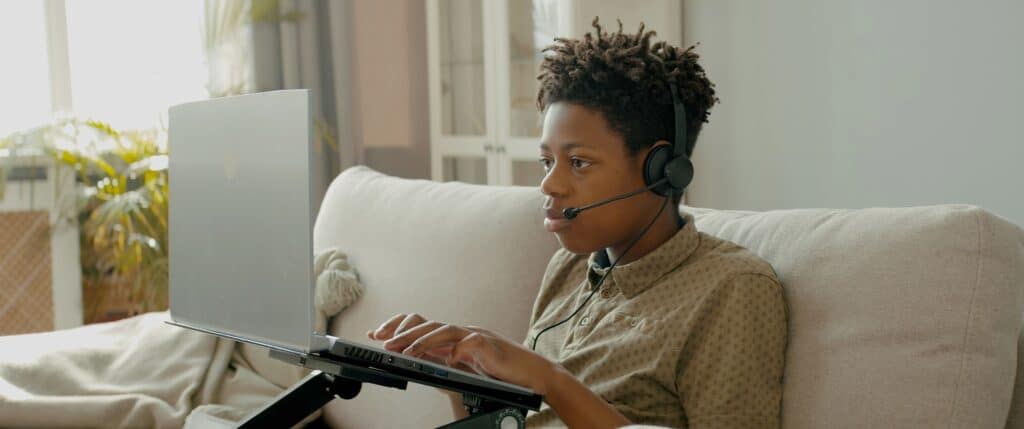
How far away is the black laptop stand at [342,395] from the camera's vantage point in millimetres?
1010

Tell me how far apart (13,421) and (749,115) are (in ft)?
6.31

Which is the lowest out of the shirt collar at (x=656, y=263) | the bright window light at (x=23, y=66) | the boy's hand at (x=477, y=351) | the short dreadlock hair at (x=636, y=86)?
the boy's hand at (x=477, y=351)

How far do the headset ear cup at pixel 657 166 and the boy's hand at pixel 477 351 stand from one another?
30cm

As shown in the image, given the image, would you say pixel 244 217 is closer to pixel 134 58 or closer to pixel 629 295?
pixel 629 295

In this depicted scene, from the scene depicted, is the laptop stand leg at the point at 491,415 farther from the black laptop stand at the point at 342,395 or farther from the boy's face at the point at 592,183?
the boy's face at the point at 592,183

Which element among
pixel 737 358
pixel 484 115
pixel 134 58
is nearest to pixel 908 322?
pixel 737 358

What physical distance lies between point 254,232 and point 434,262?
0.76 meters

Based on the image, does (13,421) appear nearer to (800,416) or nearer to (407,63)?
(800,416)

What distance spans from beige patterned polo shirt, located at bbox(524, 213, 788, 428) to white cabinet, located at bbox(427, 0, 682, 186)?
1738mm

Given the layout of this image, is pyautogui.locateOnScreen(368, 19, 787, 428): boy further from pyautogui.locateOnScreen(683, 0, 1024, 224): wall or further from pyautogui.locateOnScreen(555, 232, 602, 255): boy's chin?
pyautogui.locateOnScreen(683, 0, 1024, 224): wall

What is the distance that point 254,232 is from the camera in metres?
1.02

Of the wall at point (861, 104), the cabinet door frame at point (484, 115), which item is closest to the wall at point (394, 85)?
the cabinet door frame at point (484, 115)

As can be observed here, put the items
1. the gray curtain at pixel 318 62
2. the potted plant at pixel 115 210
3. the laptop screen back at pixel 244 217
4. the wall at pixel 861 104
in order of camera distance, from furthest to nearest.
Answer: the gray curtain at pixel 318 62, the potted plant at pixel 115 210, the wall at pixel 861 104, the laptop screen back at pixel 244 217

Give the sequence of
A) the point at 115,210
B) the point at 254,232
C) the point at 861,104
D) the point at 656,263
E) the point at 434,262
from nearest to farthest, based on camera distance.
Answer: the point at 254,232, the point at 656,263, the point at 434,262, the point at 861,104, the point at 115,210
